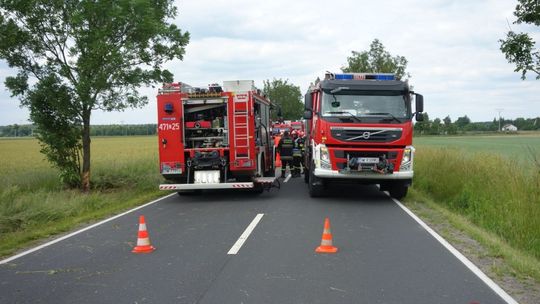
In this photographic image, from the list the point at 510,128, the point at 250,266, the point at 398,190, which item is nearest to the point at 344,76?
the point at 398,190

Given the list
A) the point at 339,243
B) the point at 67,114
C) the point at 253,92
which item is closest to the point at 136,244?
the point at 339,243

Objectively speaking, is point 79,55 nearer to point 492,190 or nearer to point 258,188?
point 258,188

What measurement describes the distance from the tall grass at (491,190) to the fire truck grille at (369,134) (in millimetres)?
2517

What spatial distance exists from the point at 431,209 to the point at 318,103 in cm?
375

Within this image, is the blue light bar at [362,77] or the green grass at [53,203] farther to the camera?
the blue light bar at [362,77]

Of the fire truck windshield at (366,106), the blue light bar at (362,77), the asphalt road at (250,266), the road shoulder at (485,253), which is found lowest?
the road shoulder at (485,253)

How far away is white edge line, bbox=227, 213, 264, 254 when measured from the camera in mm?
7266

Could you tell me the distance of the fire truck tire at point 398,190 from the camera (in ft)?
42.2

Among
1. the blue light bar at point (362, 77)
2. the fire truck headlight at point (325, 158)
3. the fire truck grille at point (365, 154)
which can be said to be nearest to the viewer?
the fire truck grille at point (365, 154)

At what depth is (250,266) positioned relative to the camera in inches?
248

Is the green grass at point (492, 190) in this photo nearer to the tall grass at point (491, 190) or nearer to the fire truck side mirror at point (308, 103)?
the tall grass at point (491, 190)

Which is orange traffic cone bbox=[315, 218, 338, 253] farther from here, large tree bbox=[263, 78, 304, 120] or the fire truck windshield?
large tree bbox=[263, 78, 304, 120]

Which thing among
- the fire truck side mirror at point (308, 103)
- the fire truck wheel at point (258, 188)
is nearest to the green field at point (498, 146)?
the fire truck side mirror at point (308, 103)

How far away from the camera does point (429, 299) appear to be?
16.4ft
